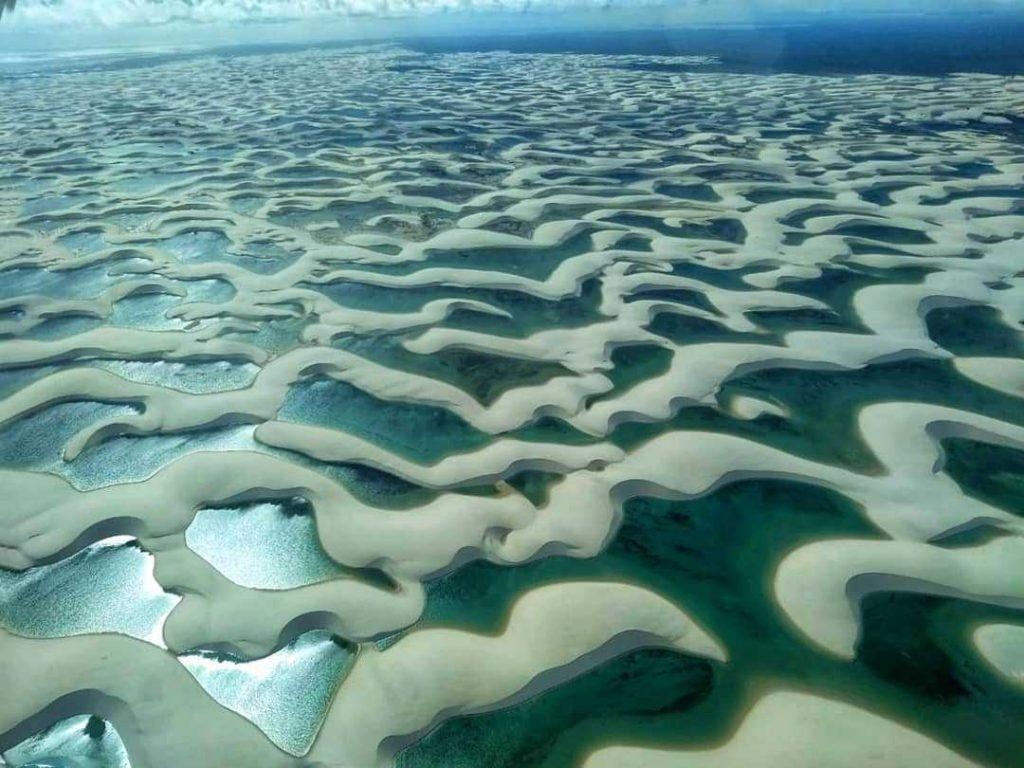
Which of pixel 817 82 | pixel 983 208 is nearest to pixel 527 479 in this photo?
pixel 983 208

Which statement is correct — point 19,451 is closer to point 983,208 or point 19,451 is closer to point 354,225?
→ point 354,225

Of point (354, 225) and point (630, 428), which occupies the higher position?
point (630, 428)

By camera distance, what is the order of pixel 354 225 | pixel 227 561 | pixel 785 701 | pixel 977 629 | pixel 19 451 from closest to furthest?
pixel 785 701, pixel 977 629, pixel 227 561, pixel 19 451, pixel 354 225

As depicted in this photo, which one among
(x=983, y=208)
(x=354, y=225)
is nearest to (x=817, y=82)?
(x=983, y=208)

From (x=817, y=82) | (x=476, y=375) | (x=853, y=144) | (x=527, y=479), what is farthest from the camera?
(x=817, y=82)

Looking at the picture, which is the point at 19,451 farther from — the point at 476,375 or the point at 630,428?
the point at 630,428

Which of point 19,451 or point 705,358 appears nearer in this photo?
point 19,451
